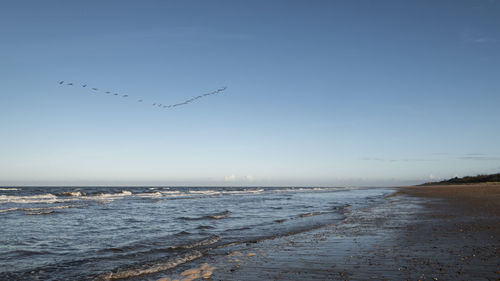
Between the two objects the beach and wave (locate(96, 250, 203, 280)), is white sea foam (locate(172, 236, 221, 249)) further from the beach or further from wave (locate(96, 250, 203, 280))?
wave (locate(96, 250, 203, 280))

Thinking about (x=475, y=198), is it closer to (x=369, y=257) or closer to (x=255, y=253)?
(x=369, y=257)

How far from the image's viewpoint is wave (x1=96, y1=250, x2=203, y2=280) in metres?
7.28

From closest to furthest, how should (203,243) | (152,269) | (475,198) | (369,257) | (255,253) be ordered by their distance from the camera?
(369,257) → (152,269) → (255,253) → (203,243) → (475,198)

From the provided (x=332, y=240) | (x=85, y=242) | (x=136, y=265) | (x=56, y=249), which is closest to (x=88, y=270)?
(x=136, y=265)

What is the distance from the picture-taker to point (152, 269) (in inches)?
307

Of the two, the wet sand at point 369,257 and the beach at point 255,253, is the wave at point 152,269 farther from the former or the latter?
the wet sand at point 369,257

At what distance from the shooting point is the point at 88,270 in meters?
7.87

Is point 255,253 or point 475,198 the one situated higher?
point 475,198

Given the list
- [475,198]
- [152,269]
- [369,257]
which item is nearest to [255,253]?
[152,269]

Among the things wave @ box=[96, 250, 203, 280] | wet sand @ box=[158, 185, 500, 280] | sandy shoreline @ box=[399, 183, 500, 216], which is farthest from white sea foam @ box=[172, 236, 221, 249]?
sandy shoreline @ box=[399, 183, 500, 216]

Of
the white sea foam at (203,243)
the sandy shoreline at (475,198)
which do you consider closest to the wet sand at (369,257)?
the white sea foam at (203,243)

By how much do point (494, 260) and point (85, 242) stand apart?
12108 mm

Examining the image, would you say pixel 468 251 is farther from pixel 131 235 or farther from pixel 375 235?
pixel 131 235

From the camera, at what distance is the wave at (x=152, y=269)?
728 cm
